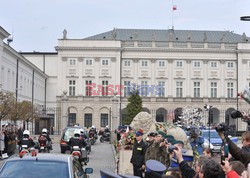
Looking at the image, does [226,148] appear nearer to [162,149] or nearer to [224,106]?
[162,149]

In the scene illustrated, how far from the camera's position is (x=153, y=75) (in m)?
96.4

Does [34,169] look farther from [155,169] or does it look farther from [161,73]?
[161,73]

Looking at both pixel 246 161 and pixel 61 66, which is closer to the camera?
pixel 246 161

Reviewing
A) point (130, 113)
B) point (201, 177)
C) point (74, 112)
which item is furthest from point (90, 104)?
point (201, 177)

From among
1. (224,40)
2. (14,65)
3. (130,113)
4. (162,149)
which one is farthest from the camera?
(224,40)

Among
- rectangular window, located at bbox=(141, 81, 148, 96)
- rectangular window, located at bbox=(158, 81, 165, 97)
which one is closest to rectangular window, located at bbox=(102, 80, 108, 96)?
rectangular window, located at bbox=(141, 81, 148, 96)

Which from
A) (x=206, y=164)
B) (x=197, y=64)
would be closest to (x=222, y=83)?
(x=197, y=64)

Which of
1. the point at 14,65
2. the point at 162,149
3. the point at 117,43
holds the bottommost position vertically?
the point at 162,149

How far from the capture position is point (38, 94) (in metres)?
93.9

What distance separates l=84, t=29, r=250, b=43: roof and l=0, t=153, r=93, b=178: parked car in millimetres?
88527

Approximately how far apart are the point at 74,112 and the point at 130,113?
66.7ft

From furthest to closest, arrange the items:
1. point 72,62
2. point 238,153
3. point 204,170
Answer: point 72,62 < point 238,153 < point 204,170

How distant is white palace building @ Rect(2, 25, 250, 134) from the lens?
93438 millimetres

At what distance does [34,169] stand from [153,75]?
8746 centimetres
